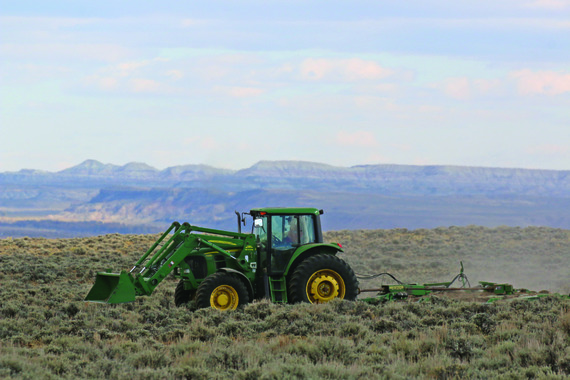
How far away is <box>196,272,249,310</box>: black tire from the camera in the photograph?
15609 mm

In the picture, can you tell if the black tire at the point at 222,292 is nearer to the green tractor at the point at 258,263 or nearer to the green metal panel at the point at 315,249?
the green tractor at the point at 258,263

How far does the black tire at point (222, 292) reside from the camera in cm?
1561

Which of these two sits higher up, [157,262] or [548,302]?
[157,262]

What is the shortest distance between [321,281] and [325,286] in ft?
0.53

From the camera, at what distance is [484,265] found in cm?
3800

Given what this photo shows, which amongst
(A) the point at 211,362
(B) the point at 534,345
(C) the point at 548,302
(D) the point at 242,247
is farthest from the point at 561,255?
(A) the point at 211,362

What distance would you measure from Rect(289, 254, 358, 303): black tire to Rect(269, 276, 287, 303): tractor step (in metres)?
→ 0.27

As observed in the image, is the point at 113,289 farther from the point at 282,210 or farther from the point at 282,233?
the point at 282,210

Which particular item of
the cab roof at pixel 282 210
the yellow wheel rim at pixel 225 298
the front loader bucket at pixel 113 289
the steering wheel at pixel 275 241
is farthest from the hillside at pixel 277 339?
the cab roof at pixel 282 210

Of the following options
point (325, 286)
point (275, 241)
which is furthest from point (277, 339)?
point (275, 241)

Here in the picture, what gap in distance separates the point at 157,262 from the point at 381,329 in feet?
18.6

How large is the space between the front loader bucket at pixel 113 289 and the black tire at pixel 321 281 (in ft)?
11.9

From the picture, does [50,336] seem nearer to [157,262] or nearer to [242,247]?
[157,262]

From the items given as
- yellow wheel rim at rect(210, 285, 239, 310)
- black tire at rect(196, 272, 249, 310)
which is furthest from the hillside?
yellow wheel rim at rect(210, 285, 239, 310)
